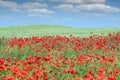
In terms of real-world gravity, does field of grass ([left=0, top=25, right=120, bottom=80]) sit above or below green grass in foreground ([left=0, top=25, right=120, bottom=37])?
above

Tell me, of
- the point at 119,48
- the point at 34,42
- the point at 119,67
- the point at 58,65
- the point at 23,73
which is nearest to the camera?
the point at 23,73

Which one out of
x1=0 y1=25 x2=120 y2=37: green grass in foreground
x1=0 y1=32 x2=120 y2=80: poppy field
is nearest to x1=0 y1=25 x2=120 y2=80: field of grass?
x1=0 y1=32 x2=120 y2=80: poppy field

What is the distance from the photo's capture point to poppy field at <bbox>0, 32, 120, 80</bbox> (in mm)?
7073

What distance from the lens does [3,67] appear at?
707 cm

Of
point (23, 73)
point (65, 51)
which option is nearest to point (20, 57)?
point (65, 51)

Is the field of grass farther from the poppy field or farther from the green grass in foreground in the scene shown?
the green grass in foreground

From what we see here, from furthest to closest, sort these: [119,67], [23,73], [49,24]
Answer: [49,24] < [119,67] < [23,73]

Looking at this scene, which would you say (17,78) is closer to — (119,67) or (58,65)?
(58,65)

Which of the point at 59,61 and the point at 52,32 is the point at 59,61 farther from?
the point at 52,32

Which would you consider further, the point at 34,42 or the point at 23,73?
the point at 34,42

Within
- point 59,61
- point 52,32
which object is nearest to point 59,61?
point 59,61

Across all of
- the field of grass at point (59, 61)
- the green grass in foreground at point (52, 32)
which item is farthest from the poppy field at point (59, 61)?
the green grass in foreground at point (52, 32)

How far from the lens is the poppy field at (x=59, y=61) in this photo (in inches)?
278

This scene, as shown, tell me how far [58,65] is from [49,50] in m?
4.02
